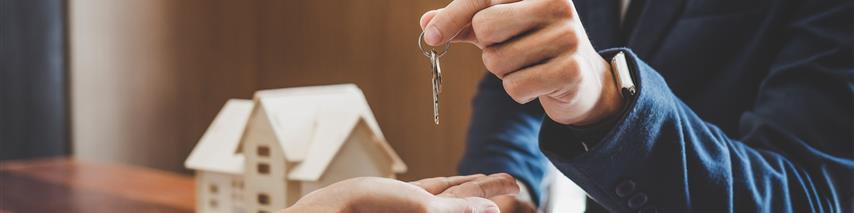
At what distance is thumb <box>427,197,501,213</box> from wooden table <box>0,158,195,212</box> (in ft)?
2.69

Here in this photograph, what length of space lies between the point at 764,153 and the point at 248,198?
580mm

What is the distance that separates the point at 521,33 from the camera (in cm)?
59

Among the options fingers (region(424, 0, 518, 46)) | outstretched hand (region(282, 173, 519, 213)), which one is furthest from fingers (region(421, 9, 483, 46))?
outstretched hand (region(282, 173, 519, 213))

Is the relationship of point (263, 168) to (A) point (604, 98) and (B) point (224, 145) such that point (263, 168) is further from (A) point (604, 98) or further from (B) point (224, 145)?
(A) point (604, 98)

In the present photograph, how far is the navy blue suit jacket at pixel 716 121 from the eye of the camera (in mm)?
683

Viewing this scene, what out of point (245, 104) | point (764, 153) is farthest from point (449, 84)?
point (764, 153)

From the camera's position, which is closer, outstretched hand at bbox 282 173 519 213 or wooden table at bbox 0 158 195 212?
outstretched hand at bbox 282 173 519 213

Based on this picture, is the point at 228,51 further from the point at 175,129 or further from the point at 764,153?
the point at 764,153

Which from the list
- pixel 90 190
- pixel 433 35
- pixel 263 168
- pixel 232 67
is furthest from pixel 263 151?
pixel 232 67

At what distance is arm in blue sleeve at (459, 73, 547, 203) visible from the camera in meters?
1.13

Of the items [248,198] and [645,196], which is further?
[248,198]

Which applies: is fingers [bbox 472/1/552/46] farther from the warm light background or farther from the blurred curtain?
the blurred curtain

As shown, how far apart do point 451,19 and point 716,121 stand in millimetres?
523

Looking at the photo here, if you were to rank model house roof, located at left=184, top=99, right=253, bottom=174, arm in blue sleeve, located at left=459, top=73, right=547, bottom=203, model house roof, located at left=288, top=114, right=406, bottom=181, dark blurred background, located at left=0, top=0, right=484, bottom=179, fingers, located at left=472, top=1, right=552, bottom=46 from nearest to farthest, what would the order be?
fingers, located at left=472, top=1, right=552, bottom=46
model house roof, located at left=288, top=114, right=406, bottom=181
model house roof, located at left=184, top=99, right=253, bottom=174
arm in blue sleeve, located at left=459, top=73, right=547, bottom=203
dark blurred background, located at left=0, top=0, right=484, bottom=179
